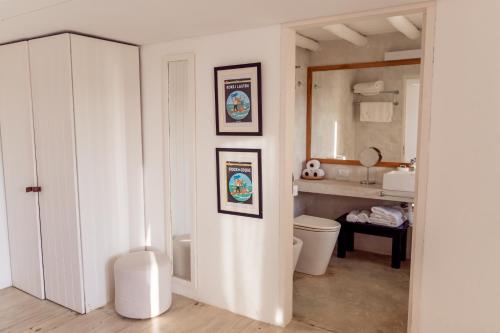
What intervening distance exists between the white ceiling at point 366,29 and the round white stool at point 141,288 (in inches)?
95.9

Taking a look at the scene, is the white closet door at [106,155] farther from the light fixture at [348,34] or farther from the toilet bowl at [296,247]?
the light fixture at [348,34]

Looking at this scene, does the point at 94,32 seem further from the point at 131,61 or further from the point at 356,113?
the point at 356,113

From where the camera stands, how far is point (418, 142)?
218 cm

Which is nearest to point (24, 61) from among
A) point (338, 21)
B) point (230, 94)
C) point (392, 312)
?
point (230, 94)

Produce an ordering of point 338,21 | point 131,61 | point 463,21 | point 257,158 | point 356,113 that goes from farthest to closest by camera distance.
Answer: point 356,113 → point 131,61 → point 257,158 → point 338,21 → point 463,21

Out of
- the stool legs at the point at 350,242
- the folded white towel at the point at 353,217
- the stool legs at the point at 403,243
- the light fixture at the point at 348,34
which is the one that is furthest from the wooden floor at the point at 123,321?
the light fixture at the point at 348,34

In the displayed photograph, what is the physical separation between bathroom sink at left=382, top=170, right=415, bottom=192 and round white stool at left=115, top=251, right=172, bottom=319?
7.21 feet

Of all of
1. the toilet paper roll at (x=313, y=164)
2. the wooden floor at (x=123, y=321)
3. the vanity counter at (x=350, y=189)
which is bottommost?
the wooden floor at (x=123, y=321)

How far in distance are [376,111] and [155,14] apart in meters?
2.64

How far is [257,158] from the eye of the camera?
272 cm

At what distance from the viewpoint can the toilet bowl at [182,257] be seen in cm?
321

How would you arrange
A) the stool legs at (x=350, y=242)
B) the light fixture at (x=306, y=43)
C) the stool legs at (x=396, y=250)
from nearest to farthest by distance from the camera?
the stool legs at (x=396, y=250) → the light fixture at (x=306, y=43) → the stool legs at (x=350, y=242)

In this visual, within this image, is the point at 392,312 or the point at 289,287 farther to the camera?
the point at 392,312

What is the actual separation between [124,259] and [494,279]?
8.14 ft
